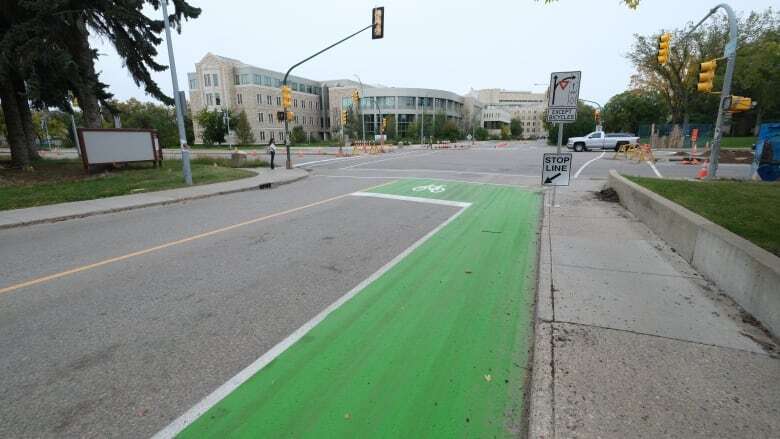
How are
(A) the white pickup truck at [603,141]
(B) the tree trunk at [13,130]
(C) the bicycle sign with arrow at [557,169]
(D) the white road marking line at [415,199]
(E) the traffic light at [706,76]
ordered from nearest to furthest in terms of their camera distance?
(C) the bicycle sign with arrow at [557,169] → (D) the white road marking line at [415,199] → (E) the traffic light at [706,76] → (B) the tree trunk at [13,130] → (A) the white pickup truck at [603,141]

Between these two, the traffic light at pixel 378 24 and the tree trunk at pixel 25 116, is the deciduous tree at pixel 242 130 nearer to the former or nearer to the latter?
the tree trunk at pixel 25 116

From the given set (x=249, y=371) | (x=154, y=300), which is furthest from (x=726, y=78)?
(x=154, y=300)

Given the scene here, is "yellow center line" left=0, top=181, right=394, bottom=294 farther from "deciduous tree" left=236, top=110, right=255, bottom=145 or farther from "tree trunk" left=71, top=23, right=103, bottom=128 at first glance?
"deciduous tree" left=236, top=110, right=255, bottom=145

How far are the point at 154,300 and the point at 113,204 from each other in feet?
26.1

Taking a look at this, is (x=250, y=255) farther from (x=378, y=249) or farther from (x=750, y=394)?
(x=750, y=394)

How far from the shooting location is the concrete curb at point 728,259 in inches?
133

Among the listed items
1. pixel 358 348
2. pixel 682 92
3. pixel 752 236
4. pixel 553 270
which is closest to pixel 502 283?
pixel 553 270

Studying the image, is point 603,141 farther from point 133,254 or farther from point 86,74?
point 133,254

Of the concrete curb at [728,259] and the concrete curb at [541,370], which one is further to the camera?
the concrete curb at [728,259]

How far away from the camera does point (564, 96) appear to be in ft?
29.6

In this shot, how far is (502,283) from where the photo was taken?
4727mm

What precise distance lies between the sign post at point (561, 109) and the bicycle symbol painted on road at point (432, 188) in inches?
145

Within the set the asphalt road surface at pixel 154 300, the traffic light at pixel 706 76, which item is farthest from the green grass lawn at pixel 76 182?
the traffic light at pixel 706 76

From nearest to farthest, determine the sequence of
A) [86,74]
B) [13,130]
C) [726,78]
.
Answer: [726,78] → [86,74] → [13,130]
